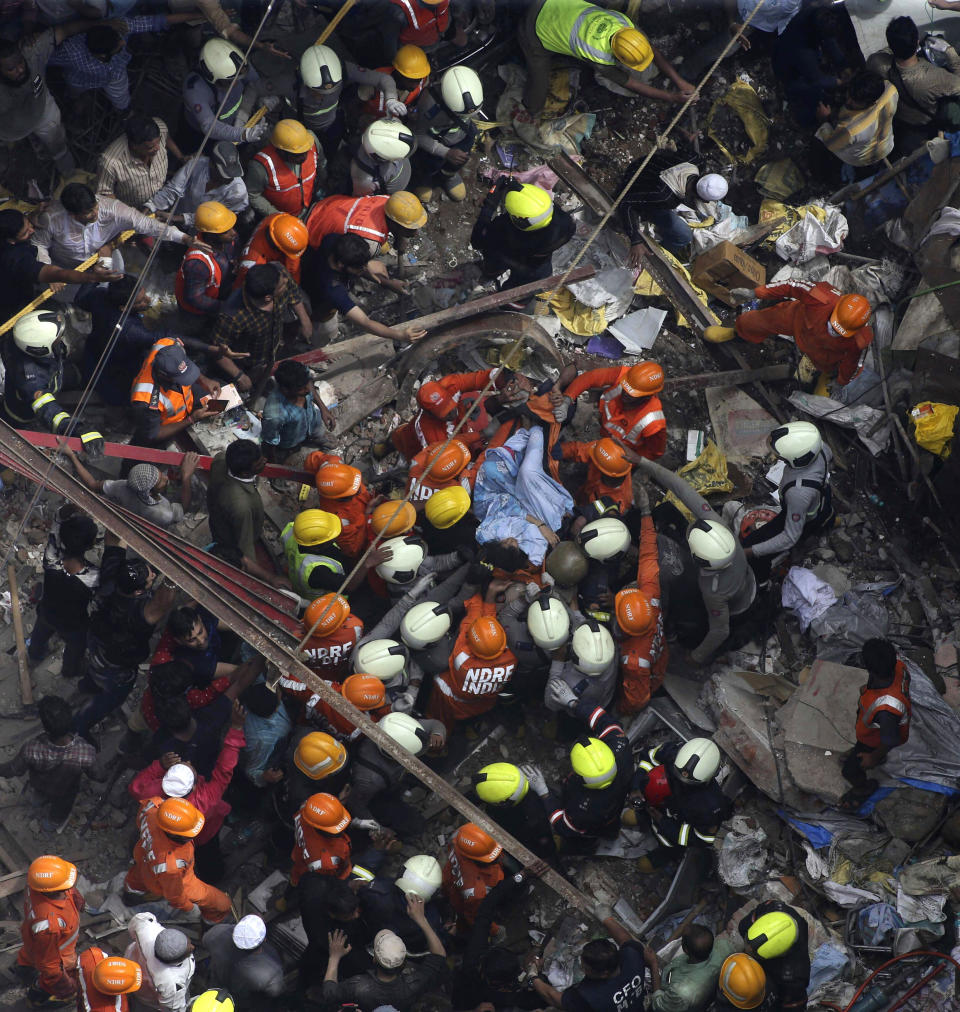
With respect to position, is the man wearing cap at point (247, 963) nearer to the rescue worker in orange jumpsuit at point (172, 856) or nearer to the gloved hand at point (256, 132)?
the rescue worker in orange jumpsuit at point (172, 856)

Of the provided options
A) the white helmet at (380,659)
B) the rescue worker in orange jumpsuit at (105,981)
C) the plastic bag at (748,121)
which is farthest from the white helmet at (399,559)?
the plastic bag at (748,121)

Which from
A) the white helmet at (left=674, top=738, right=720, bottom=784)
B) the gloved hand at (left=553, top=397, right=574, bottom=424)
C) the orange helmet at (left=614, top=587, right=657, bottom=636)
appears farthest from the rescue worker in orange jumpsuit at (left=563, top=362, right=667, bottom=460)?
the white helmet at (left=674, top=738, right=720, bottom=784)

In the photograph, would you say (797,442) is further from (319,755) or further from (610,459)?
(319,755)

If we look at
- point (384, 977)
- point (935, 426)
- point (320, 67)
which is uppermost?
point (935, 426)

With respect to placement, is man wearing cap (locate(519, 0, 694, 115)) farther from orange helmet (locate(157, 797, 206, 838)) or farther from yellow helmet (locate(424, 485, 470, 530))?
orange helmet (locate(157, 797, 206, 838))

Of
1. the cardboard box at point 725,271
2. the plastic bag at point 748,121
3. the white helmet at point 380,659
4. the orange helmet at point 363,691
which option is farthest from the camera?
the plastic bag at point 748,121

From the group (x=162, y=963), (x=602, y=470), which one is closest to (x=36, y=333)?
(x=602, y=470)
